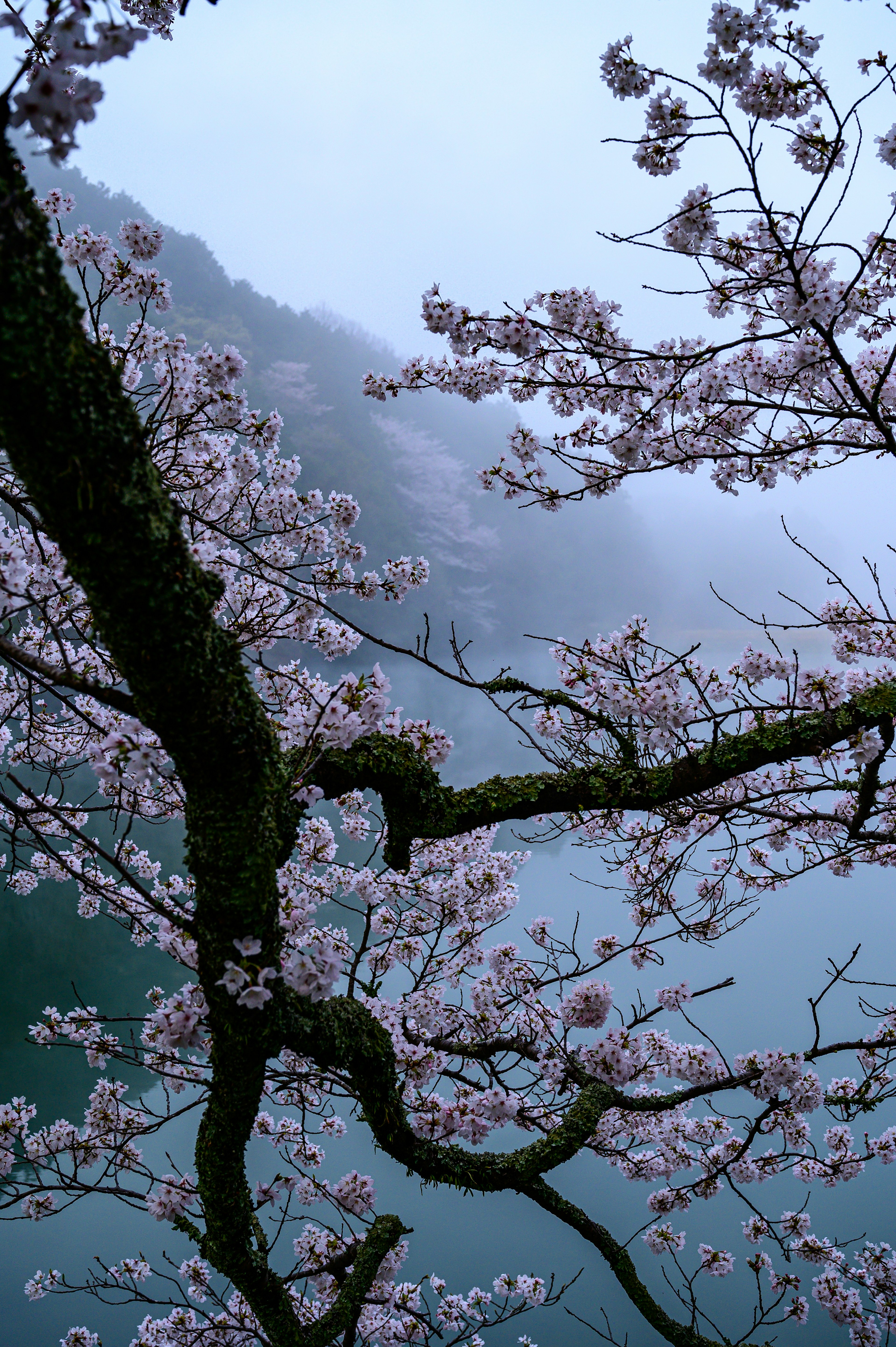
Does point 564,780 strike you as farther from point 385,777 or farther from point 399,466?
point 399,466

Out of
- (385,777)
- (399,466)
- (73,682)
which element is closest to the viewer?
(73,682)

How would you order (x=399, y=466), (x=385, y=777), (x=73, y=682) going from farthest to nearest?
(x=399, y=466), (x=385, y=777), (x=73, y=682)

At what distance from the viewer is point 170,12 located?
3336 mm

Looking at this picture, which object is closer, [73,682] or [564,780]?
[73,682]

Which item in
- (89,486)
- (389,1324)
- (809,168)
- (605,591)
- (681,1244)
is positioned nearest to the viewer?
(89,486)

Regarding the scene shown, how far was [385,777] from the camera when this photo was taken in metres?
2.46

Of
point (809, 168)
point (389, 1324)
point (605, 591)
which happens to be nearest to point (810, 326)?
point (809, 168)

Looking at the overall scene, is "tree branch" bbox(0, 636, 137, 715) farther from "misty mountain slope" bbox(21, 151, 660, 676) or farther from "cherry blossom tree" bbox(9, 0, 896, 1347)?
"misty mountain slope" bbox(21, 151, 660, 676)

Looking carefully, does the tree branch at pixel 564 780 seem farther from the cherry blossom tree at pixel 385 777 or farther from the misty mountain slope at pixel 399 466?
the misty mountain slope at pixel 399 466

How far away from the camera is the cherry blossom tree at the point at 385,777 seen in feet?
4.86

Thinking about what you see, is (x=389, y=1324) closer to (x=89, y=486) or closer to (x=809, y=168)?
(x=89, y=486)

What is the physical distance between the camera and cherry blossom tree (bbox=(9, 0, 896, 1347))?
1480 mm

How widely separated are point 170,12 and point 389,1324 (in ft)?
24.8

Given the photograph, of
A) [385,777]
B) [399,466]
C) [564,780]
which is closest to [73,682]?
[385,777]
